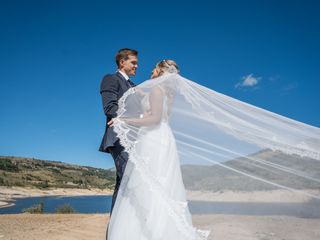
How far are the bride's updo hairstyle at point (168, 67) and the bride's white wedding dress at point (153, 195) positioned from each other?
355mm

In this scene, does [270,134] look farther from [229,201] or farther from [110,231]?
[110,231]

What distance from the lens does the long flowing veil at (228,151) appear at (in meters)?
3.33

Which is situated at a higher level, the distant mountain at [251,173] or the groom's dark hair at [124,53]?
the groom's dark hair at [124,53]

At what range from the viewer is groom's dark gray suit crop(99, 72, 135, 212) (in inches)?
140

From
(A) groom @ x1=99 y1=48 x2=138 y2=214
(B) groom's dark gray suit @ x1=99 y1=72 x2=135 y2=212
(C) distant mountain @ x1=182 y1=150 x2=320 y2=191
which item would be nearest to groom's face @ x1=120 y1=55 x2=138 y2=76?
(A) groom @ x1=99 y1=48 x2=138 y2=214

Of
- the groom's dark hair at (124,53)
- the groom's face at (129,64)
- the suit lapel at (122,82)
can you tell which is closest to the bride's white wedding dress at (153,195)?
the suit lapel at (122,82)

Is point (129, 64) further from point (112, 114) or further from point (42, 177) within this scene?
point (42, 177)

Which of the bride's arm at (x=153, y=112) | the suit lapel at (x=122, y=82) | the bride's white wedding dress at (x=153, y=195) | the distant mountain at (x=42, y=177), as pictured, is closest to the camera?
the bride's white wedding dress at (x=153, y=195)

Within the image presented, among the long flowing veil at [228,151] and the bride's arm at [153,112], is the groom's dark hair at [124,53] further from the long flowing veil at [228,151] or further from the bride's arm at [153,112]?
the bride's arm at [153,112]

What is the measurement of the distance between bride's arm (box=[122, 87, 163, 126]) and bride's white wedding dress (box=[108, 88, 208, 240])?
0.05 metres

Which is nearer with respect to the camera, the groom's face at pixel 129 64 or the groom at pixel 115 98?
the groom at pixel 115 98

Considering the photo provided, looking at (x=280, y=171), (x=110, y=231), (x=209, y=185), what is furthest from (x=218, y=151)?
(x=110, y=231)

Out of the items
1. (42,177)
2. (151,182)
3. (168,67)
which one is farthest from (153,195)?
(42,177)

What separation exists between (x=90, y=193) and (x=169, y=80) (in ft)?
188
